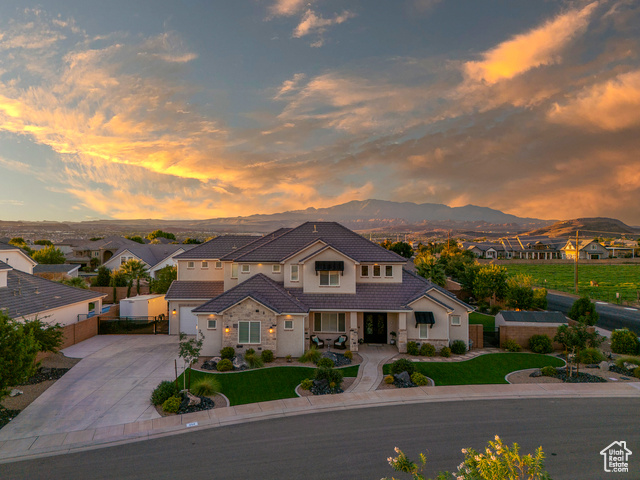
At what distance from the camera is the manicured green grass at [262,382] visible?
59.2 ft

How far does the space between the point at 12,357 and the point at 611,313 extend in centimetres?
5244

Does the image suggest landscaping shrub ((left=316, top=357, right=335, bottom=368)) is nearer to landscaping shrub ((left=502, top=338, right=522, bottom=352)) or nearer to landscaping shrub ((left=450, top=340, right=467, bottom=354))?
landscaping shrub ((left=450, top=340, right=467, bottom=354))

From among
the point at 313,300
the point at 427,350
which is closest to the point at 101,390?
the point at 313,300

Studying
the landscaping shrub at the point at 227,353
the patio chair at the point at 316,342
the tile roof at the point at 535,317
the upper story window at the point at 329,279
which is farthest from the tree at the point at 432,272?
the landscaping shrub at the point at 227,353

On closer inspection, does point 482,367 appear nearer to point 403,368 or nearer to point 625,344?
point 403,368

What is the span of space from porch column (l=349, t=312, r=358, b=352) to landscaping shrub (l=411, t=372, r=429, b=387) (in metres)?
6.46

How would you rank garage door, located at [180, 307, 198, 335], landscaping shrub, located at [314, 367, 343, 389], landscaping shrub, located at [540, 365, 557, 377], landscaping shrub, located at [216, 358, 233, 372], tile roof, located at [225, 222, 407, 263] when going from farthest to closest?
garage door, located at [180, 307, 198, 335] < tile roof, located at [225, 222, 407, 263] < landscaping shrub, located at [216, 358, 233, 372] < landscaping shrub, located at [540, 365, 557, 377] < landscaping shrub, located at [314, 367, 343, 389]

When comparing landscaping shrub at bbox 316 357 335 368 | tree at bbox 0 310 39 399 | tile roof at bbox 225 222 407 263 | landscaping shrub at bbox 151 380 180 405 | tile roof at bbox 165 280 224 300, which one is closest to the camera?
tree at bbox 0 310 39 399

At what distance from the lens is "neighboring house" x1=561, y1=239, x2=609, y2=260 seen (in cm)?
12038

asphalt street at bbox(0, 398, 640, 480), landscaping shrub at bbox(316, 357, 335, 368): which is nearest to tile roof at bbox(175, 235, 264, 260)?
landscaping shrub at bbox(316, 357, 335, 368)

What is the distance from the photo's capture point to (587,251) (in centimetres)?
12088

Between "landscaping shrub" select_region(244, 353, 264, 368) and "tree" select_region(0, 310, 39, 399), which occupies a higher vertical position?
"tree" select_region(0, 310, 39, 399)

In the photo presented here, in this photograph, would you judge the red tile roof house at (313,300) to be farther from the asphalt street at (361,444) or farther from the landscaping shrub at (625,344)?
the landscaping shrub at (625,344)

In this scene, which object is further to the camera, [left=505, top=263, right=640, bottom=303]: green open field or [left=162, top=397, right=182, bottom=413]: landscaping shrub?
[left=505, top=263, right=640, bottom=303]: green open field
